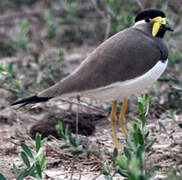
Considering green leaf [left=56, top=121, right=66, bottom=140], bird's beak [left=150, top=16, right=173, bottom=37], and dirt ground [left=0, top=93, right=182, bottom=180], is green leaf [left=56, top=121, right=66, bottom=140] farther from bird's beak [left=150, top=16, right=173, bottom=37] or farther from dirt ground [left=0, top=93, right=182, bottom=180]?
bird's beak [left=150, top=16, right=173, bottom=37]

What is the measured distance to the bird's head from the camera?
317 cm

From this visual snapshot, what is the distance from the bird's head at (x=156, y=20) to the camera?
3170mm

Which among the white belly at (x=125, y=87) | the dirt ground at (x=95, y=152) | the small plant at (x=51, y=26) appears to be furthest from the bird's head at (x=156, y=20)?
the small plant at (x=51, y=26)

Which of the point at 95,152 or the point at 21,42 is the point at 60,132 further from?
the point at 21,42

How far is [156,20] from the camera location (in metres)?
3.22

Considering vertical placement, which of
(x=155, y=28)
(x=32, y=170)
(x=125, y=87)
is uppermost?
(x=155, y=28)

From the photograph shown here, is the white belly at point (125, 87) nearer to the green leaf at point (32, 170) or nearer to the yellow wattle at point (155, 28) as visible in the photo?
the yellow wattle at point (155, 28)

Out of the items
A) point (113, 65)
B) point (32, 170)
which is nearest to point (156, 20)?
point (113, 65)

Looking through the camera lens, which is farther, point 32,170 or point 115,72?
point 115,72

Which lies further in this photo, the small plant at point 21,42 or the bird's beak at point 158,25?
the small plant at point 21,42

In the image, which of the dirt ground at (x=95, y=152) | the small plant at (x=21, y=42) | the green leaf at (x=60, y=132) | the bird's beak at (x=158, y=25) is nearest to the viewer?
the green leaf at (x=60, y=132)

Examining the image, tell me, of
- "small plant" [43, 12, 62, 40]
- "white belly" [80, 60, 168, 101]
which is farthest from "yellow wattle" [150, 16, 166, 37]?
"small plant" [43, 12, 62, 40]

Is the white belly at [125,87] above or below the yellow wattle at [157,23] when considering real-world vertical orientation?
below

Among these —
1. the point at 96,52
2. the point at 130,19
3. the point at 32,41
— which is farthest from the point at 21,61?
the point at 96,52
